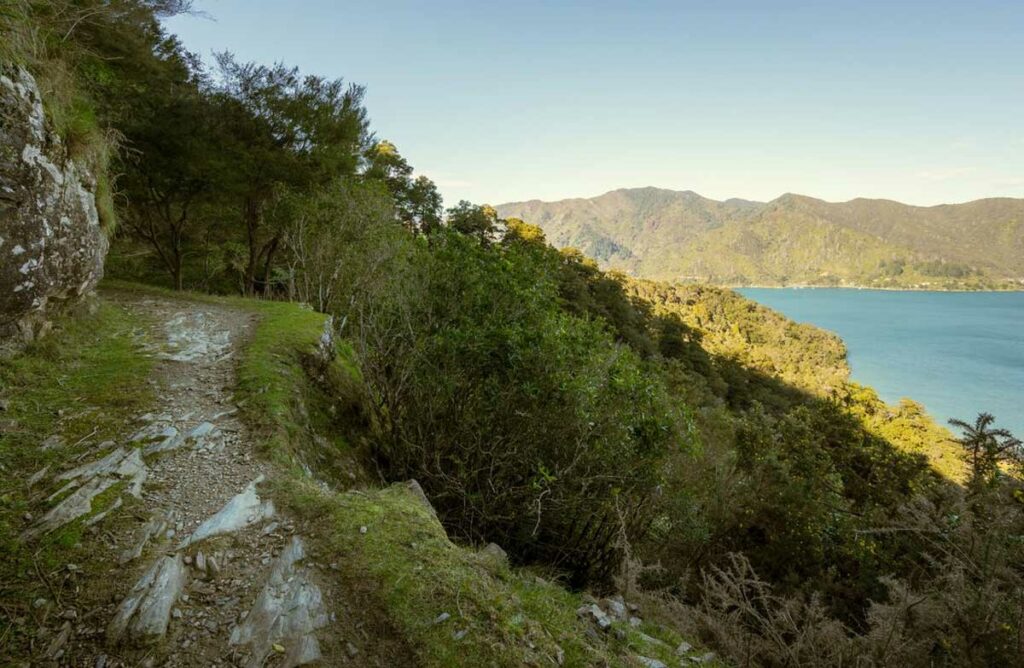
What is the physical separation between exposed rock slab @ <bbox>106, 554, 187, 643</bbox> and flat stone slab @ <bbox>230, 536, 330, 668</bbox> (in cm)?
58

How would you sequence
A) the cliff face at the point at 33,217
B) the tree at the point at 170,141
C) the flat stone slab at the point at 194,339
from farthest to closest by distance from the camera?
the tree at the point at 170,141, the flat stone slab at the point at 194,339, the cliff face at the point at 33,217

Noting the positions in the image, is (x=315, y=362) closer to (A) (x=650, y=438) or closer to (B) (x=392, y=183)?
(A) (x=650, y=438)

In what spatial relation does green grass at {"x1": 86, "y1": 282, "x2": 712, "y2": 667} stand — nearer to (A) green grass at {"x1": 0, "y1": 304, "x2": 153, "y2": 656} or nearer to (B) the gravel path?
(B) the gravel path

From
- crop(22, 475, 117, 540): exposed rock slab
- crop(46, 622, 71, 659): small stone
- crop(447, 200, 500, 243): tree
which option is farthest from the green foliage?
crop(447, 200, 500, 243): tree

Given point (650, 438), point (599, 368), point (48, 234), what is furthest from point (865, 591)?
point (48, 234)

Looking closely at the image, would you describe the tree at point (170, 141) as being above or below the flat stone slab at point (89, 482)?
above

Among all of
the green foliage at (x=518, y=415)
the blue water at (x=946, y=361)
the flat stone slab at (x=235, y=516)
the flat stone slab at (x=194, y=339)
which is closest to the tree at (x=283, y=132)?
the flat stone slab at (x=194, y=339)

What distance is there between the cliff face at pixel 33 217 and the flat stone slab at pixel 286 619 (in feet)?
19.4

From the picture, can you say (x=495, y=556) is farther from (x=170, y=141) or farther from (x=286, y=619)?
(x=170, y=141)

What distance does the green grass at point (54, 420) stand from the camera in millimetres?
3840

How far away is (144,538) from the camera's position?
14.3 feet

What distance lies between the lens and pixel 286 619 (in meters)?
3.78

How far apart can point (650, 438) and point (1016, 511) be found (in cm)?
446

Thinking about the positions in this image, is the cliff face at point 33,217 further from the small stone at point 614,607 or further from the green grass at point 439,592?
the small stone at point 614,607
